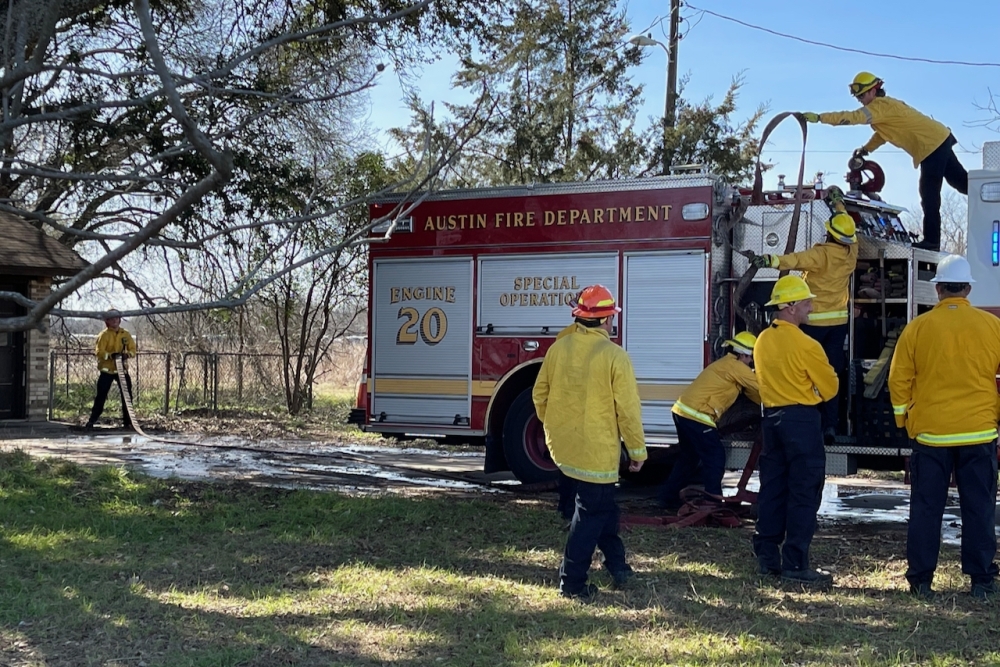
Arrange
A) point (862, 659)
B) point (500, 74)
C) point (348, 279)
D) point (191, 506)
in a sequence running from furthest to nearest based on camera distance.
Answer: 1. point (348, 279)
2. point (500, 74)
3. point (191, 506)
4. point (862, 659)

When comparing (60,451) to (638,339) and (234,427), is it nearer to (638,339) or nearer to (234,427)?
(234,427)

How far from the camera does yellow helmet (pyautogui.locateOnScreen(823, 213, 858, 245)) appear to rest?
8.32 m

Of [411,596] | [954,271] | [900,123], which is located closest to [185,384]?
[900,123]

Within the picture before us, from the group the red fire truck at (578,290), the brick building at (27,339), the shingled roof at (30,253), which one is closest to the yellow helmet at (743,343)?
the red fire truck at (578,290)

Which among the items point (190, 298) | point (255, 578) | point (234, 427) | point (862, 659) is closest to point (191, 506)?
point (255, 578)

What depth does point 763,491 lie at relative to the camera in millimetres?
6602

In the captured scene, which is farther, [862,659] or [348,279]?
[348,279]

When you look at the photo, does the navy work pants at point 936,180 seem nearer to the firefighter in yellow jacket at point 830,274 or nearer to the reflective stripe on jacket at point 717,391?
the firefighter in yellow jacket at point 830,274

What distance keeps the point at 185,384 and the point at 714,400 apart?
43.8ft

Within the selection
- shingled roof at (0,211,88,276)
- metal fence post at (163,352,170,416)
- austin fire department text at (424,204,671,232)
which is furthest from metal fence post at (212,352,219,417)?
austin fire department text at (424,204,671,232)

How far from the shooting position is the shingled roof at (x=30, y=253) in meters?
15.9

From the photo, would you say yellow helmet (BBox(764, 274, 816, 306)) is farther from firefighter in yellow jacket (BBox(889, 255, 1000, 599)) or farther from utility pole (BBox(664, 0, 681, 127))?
utility pole (BBox(664, 0, 681, 127))

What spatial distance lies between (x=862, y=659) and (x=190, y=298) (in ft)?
51.1

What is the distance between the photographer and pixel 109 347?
51.1ft
